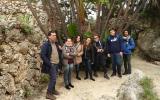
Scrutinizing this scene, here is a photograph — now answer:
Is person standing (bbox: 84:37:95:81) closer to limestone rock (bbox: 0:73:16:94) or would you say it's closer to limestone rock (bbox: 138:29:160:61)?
limestone rock (bbox: 0:73:16:94)

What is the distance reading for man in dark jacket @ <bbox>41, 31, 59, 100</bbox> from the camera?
11.6 metres

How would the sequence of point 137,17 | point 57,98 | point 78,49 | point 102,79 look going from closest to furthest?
1. point 57,98
2. point 78,49
3. point 102,79
4. point 137,17

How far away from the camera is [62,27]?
14.5m

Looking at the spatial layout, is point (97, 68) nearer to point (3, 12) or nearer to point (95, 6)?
point (95, 6)

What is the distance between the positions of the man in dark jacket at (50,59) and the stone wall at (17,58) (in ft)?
2.20

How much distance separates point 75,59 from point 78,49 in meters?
0.36

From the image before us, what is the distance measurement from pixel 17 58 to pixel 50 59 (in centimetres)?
103

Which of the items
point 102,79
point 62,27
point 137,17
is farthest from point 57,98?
point 137,17

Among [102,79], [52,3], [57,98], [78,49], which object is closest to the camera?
[57,98]

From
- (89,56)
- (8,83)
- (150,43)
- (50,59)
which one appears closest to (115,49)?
(89,56)

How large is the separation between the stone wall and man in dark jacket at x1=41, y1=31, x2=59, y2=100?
0.67 metres

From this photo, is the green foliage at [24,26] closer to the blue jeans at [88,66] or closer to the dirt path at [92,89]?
the dirt path at [92,89]

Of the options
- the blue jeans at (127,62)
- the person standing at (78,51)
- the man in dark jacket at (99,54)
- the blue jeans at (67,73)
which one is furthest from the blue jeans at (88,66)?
the blue jeans at (127,62)

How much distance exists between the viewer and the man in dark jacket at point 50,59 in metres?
11.6
